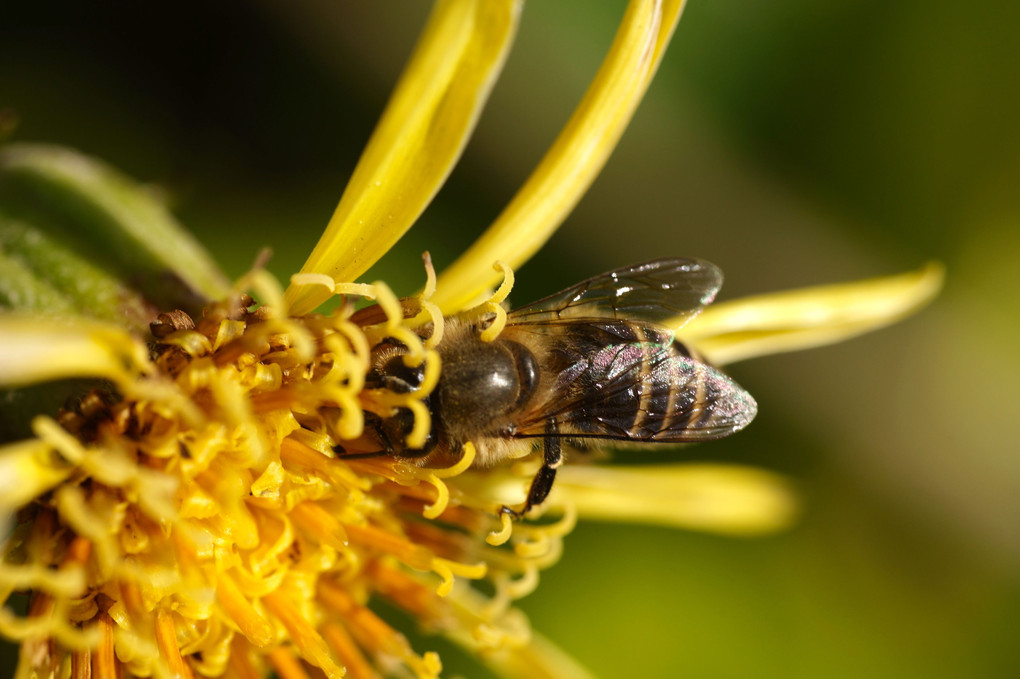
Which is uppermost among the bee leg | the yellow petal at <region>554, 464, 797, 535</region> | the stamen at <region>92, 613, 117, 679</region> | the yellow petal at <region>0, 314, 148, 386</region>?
the yellow petal at <region>554, 464, 797, 535</region>

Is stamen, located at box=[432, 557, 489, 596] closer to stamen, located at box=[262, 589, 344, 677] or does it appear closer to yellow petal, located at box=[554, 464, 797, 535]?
stamen, located at box=[262, 589, 344, 677]

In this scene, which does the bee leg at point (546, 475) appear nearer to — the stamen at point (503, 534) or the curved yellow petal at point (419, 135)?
the stamen at point (503, 534)

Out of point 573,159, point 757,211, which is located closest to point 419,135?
point 573,159

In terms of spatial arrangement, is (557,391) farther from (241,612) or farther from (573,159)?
(241,612)

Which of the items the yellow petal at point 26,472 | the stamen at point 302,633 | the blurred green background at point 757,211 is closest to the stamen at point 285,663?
the stamen at point 302,633

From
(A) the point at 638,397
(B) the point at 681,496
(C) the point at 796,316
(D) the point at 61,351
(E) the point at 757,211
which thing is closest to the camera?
(D) the point at 61,351

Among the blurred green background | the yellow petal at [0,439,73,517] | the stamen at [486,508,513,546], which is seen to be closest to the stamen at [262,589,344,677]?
the stamen at [486,508,513,546]
